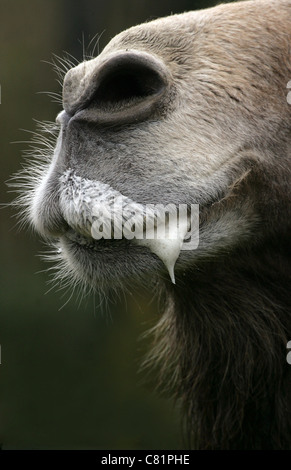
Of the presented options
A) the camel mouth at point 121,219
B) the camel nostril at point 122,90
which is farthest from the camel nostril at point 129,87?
the camel mouth at point 121,219

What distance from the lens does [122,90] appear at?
2609mm

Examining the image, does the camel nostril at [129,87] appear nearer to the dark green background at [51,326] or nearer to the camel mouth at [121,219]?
the camel mouth at [121,219]

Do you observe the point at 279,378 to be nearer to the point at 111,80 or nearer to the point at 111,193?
the point at 111,193

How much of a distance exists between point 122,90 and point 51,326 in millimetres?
4487

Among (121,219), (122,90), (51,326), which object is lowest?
(121,219)

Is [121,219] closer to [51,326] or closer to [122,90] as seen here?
[122,90]

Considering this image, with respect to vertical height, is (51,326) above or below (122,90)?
above

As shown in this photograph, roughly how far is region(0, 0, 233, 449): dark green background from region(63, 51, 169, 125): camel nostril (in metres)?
3.85

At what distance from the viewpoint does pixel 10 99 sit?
6.75 meters

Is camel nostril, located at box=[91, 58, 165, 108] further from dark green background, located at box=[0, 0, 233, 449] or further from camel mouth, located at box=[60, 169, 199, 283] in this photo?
dark green background, located at box=[0, 0, 233, 449]

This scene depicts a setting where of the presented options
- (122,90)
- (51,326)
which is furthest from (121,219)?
(51,326)

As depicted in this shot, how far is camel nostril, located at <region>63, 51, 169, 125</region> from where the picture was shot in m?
2.54

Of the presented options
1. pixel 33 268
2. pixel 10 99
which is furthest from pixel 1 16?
pixel 33 268

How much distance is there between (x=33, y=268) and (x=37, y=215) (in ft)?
13.6
